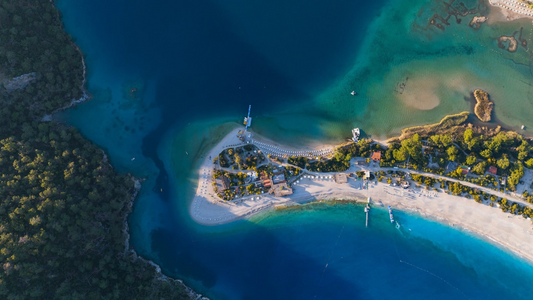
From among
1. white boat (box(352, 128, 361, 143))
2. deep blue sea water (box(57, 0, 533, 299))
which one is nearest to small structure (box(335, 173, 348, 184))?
deep blue sea water (box(57, 0, 533, 299))

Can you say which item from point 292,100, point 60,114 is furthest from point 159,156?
point 292,100

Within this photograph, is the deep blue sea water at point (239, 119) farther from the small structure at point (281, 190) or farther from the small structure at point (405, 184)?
the small structure at point (405, 184)

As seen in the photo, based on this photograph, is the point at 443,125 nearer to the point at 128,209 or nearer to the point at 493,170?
the point at 493,170

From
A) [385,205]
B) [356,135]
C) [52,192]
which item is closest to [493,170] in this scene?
[385,205]

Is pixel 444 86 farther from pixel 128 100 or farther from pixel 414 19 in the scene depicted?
pixel 128 100

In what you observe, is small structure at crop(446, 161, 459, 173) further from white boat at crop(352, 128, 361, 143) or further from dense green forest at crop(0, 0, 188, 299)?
dense green forest at crop(0, 0, 188, 299)

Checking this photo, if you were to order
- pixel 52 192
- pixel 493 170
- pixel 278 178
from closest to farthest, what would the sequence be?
pixel 52 192 → pixel 493 170 → pixel 278 178

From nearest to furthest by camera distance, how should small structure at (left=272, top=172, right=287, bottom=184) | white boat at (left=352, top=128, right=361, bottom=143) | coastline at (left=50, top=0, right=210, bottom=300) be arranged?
coastline at (left=50, top=0, right=210, bottom=300) < small structure at (left=272, top=172, right=287, bottom=184) < white boat at (left=352, top=128, right=361, bottom=143)
